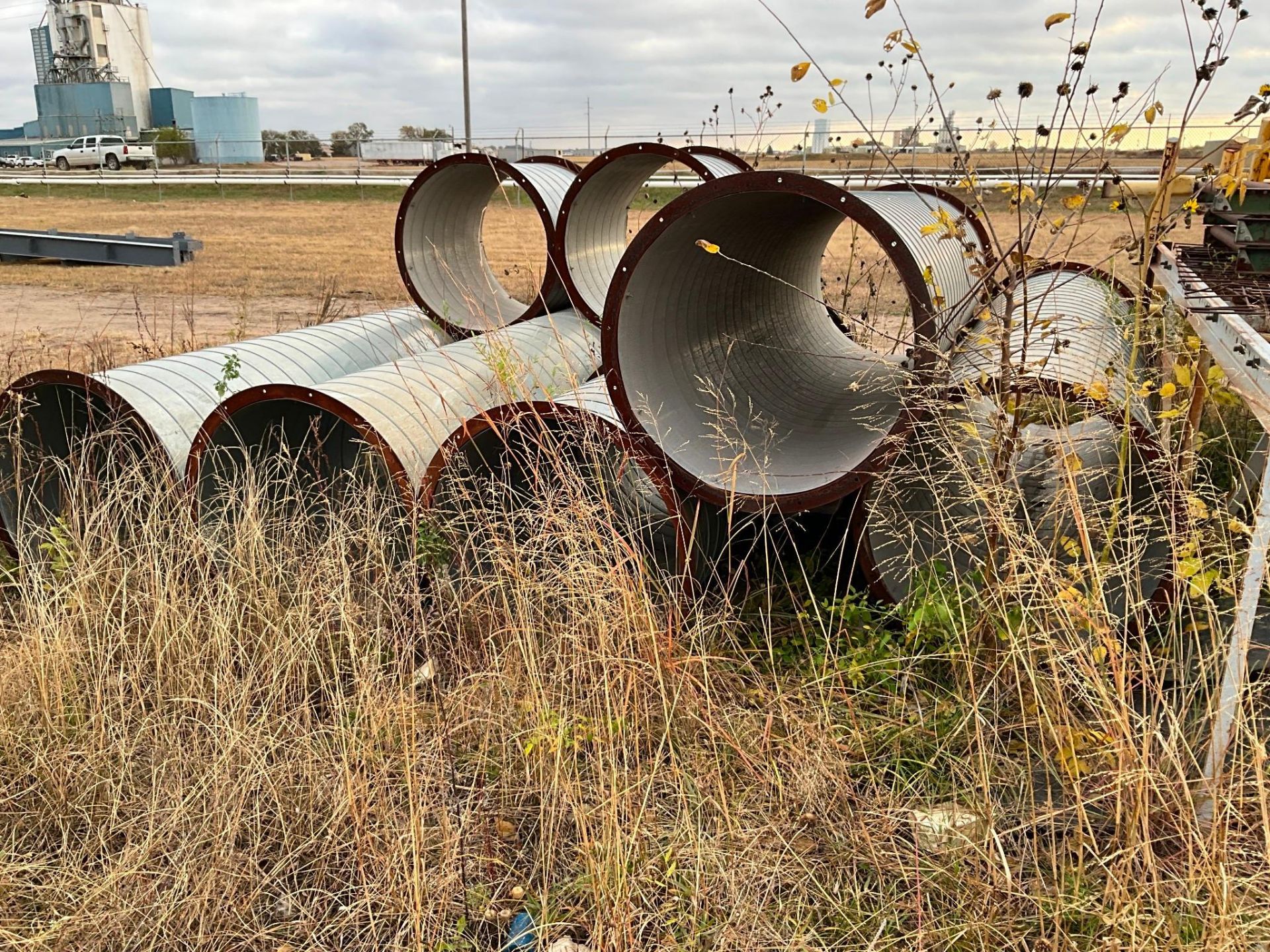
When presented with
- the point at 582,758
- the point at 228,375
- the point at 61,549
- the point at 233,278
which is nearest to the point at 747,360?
the point at 228,375

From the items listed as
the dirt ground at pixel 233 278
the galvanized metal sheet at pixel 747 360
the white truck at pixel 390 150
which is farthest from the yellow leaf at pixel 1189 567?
the white truck at pixel 390 150

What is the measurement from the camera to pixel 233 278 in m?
13.7

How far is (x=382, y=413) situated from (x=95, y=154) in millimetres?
44341

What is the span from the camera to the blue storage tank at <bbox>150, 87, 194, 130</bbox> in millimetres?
53375

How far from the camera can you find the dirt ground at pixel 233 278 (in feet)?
27.4

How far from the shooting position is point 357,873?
8.87ft

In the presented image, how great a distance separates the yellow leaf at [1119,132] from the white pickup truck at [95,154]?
147 feet

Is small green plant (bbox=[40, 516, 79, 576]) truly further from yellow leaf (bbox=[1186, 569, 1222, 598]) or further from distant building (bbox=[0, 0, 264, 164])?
distant building (bbox=[0, 0, 264, 164])

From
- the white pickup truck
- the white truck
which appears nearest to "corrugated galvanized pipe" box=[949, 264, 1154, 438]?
the white pickup truck

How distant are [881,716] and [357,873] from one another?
5.35 ft

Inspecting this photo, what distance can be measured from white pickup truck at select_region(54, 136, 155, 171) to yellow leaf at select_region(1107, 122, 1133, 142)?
44840 millimetres

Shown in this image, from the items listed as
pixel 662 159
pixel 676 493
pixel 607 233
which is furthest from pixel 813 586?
pixel 607 233

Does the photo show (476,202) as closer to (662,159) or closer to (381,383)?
(662,159)

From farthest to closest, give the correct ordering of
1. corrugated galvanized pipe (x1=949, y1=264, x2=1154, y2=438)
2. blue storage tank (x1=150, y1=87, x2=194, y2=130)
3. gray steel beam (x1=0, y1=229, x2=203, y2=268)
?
blue storage tank (x1=150, y1=87, x2=194, y2=130), gray steel beam (x1=0, y1=229, x2=203, y2=268), corrugated galvanized pipe (x1=949, y1=264, x2=1154, y2=438)
